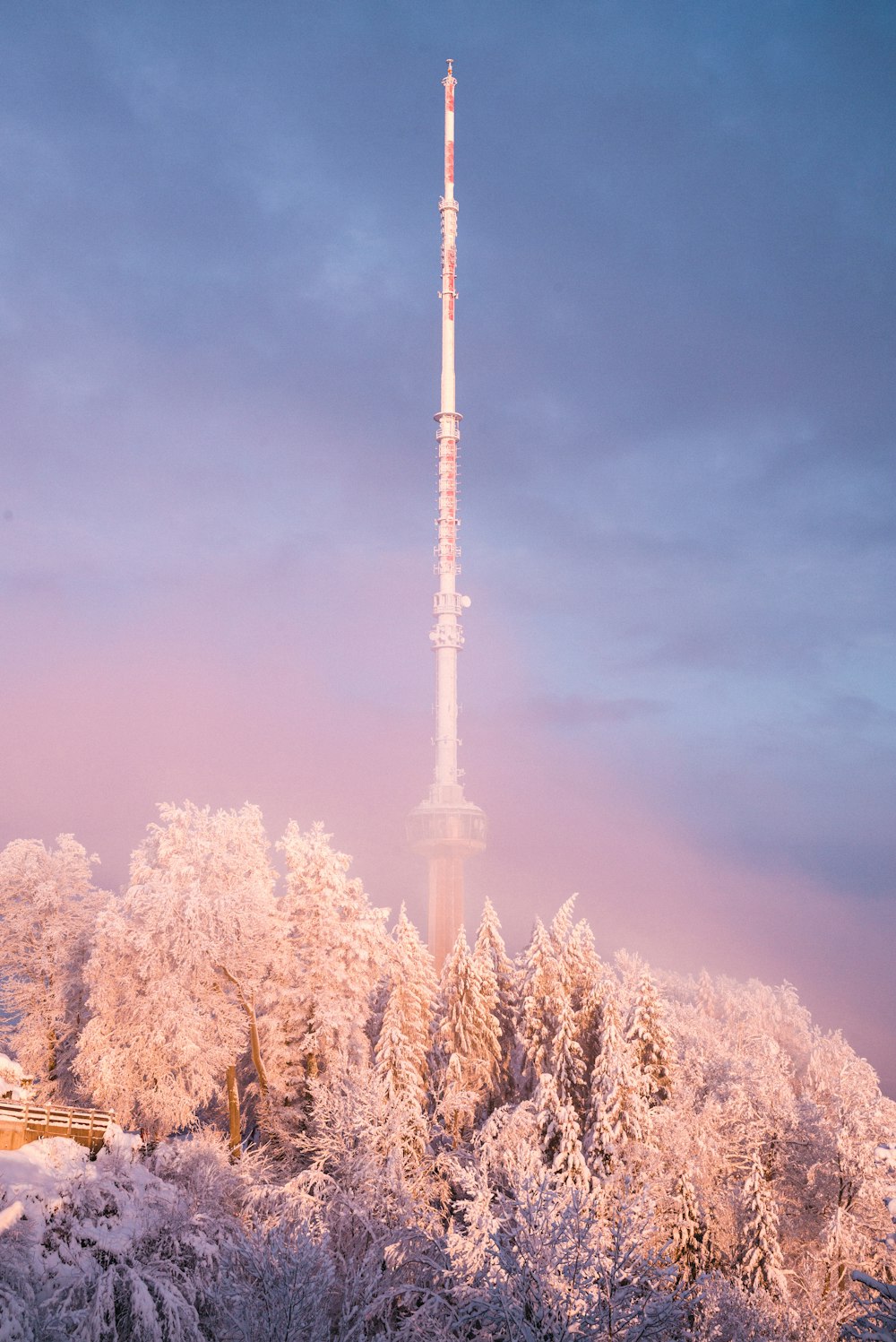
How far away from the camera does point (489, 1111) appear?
36875 millimetres

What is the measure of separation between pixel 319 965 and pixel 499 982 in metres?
7.50

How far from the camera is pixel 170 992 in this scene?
33250 mm

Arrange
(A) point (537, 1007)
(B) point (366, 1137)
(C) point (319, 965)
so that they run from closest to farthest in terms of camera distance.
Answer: (B) point (366, 1137) → (A) point (537, 1007) → (C) point (319, 965)

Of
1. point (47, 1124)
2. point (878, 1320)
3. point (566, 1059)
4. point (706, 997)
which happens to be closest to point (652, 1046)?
point (566, 1059)

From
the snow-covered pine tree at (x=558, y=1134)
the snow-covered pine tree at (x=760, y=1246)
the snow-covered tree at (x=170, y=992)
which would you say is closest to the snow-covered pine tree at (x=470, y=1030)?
the snow-covered pine tree at (x=558, y=1134)

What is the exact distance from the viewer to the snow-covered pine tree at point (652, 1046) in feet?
114

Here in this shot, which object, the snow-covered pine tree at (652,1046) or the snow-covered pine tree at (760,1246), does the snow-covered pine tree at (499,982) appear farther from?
the snow-covered pine tree at (760,1246)

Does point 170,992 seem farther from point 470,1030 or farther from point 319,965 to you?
point 470,1030

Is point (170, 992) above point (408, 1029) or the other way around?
above

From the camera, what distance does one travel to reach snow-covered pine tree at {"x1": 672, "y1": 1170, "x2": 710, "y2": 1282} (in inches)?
1113

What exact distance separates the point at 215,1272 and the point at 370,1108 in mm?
7225

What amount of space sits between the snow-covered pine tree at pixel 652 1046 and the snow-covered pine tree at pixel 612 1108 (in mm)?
2673

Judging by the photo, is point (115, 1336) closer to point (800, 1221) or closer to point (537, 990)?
point (537, 990)

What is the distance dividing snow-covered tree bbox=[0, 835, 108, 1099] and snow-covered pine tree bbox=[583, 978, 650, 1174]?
20.5 meters
